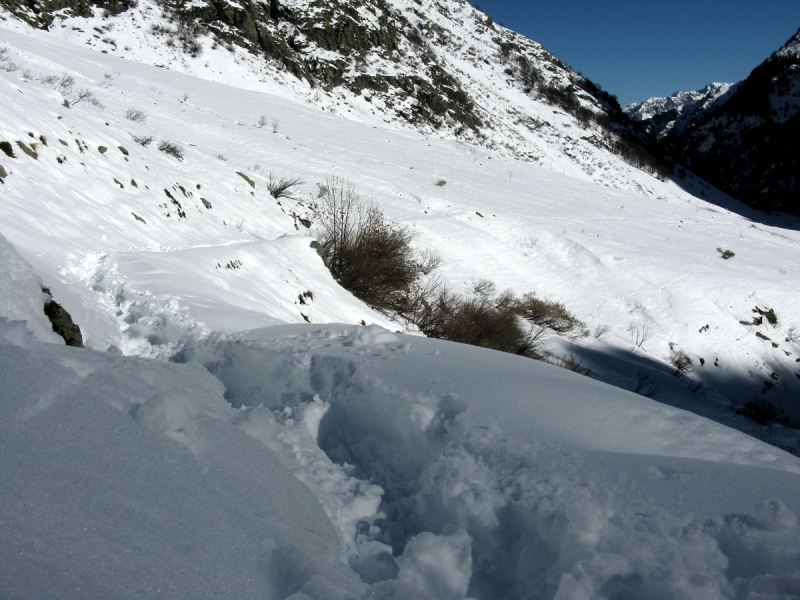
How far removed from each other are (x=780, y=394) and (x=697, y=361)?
188 cm

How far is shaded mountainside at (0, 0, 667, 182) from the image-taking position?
70.9 ft

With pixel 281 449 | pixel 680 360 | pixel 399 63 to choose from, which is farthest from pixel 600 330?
pixel 399 63

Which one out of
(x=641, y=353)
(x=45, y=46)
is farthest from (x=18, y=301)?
(x=45, y=46)

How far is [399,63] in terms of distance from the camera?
2880 cm

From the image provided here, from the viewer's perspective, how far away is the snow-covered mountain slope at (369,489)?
1.23m

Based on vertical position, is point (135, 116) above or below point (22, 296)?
above

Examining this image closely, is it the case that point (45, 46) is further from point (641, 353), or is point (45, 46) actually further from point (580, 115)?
point (580, 115)

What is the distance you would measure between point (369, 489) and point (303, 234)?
7310 millimetres

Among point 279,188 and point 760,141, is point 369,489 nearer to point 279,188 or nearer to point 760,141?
point 279,188

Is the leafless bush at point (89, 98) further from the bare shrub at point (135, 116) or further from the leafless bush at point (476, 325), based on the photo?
the leafless bush at point (476, 325)

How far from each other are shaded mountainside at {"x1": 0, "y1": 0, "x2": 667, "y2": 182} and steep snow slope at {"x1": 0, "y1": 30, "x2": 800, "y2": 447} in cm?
437

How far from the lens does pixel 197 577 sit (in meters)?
1.18

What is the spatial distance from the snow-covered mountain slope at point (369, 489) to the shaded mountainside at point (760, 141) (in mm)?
37939

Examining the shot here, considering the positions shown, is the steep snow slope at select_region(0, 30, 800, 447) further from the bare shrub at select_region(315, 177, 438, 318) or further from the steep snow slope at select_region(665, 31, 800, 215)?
the steep snow slope at select_region(665, 31, 800, 215)
